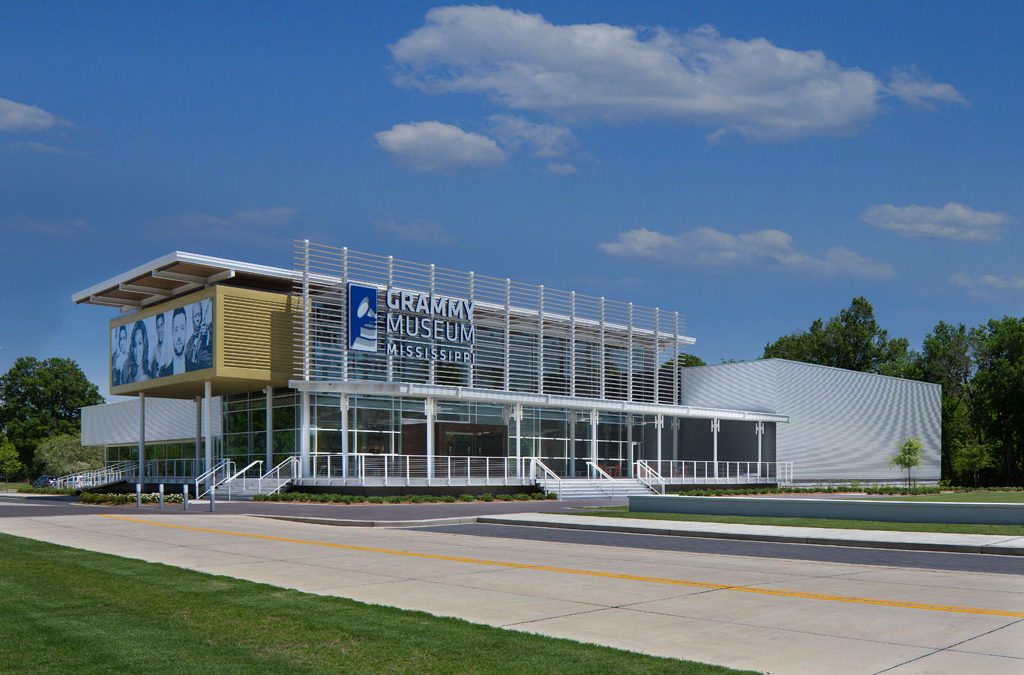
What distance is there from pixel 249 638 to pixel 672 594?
564 cm

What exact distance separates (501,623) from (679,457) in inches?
2168

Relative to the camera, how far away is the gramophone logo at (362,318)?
4734 cm

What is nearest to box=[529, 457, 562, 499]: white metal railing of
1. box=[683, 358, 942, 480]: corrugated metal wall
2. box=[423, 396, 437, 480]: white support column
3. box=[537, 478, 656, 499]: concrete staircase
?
box=[537, 478, 656, 499]: concrete staircase

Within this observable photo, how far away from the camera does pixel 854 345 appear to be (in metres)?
101

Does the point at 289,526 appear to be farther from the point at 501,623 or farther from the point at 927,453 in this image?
the point at 927,453

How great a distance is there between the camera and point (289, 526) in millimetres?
26828

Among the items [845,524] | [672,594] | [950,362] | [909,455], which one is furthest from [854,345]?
[672,594]

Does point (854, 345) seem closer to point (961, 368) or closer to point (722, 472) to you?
point (961, 368)

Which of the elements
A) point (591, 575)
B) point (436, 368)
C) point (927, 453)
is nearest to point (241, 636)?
point (591, 575)

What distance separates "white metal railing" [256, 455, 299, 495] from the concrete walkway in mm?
21958

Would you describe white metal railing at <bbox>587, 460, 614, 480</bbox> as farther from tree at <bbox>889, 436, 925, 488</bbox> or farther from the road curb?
the road curb

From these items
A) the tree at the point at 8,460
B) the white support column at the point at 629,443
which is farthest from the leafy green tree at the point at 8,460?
the white support column at the point at 629,443

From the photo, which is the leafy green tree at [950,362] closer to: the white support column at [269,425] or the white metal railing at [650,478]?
the white metal railing at [650,478]

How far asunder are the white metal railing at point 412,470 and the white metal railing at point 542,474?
53 cm
